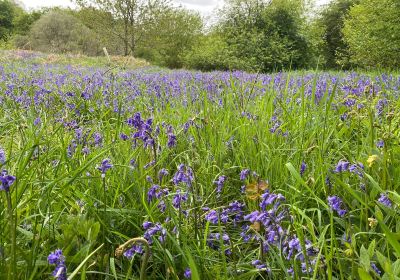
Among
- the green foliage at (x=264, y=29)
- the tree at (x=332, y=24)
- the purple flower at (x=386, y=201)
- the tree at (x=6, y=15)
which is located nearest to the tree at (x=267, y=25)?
the green foliage at (x=264, y=29)

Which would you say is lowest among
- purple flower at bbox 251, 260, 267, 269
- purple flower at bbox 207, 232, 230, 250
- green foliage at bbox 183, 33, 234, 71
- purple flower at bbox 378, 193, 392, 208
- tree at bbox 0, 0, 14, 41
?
purple flower at bbox 207, 232, 230, 250

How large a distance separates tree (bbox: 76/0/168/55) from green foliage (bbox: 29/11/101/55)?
2832mm

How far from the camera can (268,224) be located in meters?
1.28

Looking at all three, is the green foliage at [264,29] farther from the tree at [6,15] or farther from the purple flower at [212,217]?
the tree at [6,15]

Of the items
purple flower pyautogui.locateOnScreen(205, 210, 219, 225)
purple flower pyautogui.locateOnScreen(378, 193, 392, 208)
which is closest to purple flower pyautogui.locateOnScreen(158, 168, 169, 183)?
purple flower pyautogui.locateOnScreen(205, 210, 219, 225)

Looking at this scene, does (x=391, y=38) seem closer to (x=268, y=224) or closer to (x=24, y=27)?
(x=268, y=224)

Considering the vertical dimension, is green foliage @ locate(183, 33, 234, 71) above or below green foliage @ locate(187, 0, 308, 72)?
below

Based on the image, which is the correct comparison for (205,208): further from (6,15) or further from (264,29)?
(6,15)

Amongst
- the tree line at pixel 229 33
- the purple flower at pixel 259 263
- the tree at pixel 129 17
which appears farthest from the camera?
the tree at pixel 129 17

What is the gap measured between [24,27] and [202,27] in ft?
80.9

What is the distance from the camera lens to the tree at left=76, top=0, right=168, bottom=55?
33906 millimetres

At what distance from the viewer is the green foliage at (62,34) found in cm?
3678

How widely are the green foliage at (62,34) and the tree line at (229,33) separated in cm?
10

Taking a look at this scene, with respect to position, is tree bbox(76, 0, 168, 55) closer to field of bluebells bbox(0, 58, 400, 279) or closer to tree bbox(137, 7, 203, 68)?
tree bbox(137, 7, 203, 68)
